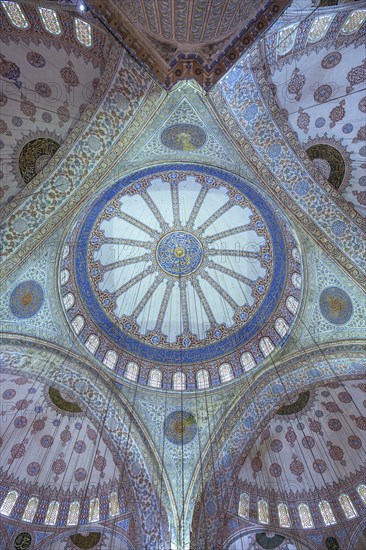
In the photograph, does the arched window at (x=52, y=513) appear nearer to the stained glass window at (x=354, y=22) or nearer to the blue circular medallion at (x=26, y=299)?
the blue circular medallion at (x=26, y=299)

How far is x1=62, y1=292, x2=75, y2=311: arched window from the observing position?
9.01 metres

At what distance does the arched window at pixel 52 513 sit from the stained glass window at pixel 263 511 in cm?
541

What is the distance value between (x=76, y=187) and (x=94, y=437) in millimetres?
6589

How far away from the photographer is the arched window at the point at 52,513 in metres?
9.84

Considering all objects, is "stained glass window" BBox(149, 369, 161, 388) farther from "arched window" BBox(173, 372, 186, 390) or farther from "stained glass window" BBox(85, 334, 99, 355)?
"stained glass window" BBox(85, 334, 99, 355)

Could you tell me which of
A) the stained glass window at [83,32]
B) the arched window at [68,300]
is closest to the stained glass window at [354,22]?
the stained glass window at [83,32]

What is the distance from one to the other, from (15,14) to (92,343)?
22.8ft

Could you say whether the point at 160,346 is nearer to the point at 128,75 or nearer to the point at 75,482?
the point at 75,482

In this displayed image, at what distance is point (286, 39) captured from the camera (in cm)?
629

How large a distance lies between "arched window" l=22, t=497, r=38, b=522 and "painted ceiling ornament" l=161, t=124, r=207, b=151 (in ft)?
31.1

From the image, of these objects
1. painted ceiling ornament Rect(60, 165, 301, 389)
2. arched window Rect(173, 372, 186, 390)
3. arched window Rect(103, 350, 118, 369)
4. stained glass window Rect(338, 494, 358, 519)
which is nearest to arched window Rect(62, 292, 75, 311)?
painted ceiling ornament Rect(60, 165, 301, 389)

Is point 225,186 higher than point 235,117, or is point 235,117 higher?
point 225,186

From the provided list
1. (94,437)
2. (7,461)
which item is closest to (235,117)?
(94,437)

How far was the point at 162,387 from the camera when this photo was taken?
10.2 metres
